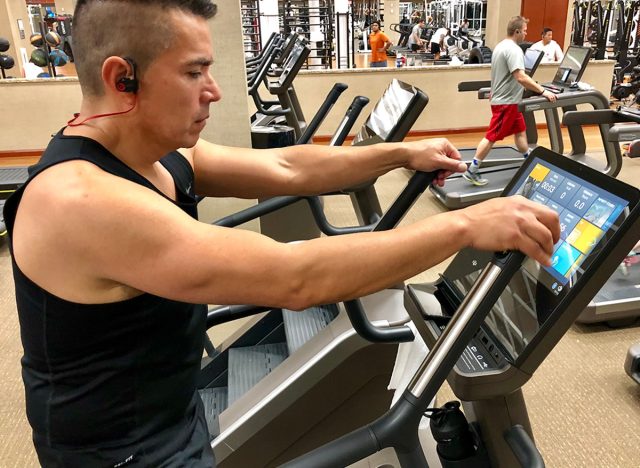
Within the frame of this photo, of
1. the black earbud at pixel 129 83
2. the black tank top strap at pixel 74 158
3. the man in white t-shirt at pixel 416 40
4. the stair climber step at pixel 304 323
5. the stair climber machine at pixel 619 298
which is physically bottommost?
the stair climber machine at pixel 619 298

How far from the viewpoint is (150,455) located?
46.5 inches

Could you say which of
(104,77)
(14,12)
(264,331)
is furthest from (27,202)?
(14,12)

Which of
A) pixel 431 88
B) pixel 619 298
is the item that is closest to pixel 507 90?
pixel 431 88

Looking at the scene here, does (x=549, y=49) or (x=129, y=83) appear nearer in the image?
(x=129, y=83)

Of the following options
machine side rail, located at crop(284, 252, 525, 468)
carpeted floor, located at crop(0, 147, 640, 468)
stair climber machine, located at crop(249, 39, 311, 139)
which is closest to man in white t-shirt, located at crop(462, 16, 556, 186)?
stair climber machine, located at crop(249, 39, 311, 139)

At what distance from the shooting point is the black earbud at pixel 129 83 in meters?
0.98

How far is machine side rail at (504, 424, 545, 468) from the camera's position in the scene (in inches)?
42.9

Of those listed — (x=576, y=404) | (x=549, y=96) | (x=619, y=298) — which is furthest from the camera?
(x=549, y=96)

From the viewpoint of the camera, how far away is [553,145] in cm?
546

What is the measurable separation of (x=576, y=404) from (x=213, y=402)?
1539 mm

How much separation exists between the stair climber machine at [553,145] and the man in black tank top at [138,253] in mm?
3771

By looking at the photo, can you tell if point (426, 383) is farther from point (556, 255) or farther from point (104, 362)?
point (104, 362)

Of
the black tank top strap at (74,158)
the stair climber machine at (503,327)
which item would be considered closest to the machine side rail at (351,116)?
the stair climber machine at (503,327)

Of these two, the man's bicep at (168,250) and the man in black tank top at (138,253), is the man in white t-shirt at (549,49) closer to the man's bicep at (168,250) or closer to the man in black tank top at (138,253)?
the man in black tank top at (138,253)
